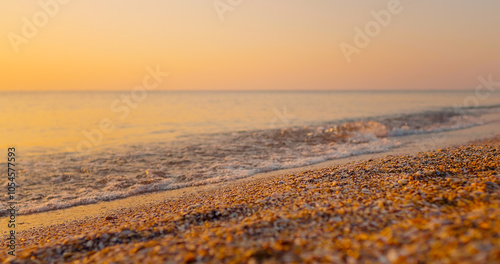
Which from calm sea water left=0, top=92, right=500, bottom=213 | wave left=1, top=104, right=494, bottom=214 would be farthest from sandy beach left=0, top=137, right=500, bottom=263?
calm sea water left=0, top=92, right=500, bottom=213

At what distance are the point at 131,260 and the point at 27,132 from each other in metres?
29.7

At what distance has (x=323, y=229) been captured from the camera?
4969mm

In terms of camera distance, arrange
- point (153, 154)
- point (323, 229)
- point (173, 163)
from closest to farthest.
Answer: point (323, 229) → point (173, 163) → point (153, 154)

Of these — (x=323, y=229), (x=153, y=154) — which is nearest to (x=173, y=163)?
(x=153, y=154)

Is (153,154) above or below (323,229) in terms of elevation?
below

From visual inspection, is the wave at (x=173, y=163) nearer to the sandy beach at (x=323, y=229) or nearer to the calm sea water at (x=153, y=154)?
the calm sea water at (x=153, y=154)

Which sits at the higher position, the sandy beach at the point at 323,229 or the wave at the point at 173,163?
the sandy beach at the point at 323,229

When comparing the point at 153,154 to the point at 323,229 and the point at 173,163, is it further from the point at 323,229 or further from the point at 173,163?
the point at 323,229

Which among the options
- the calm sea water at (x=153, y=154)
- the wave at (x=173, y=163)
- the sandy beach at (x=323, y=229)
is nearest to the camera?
the sandy beach at (x=323, y=229)

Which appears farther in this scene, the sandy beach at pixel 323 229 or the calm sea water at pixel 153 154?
the calm sea water at pixel 153 154

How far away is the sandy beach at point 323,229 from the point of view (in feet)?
12.6

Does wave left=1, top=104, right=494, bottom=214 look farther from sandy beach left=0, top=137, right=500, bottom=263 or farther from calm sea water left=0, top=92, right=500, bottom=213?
sandy beach left=0, top=137, right=500, bottom=263

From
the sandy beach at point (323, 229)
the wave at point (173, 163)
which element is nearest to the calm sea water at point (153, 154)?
the wave at point (173, 163)

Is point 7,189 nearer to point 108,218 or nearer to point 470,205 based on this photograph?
point 108,218
